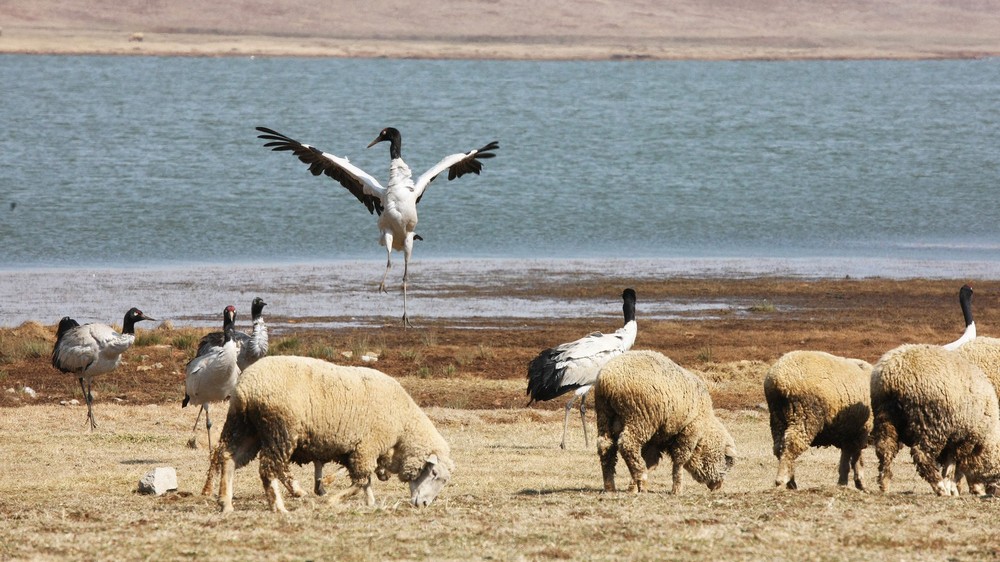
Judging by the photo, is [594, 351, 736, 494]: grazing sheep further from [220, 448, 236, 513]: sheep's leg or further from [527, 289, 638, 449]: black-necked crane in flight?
[527, 289, 638, 449]: black-necked crane in flight

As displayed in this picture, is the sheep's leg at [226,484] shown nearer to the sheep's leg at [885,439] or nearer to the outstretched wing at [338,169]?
the sheep's leg at [885,439]

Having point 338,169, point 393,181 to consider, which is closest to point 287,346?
point 338,169

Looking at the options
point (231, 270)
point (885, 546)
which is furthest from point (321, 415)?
point (231, 270)

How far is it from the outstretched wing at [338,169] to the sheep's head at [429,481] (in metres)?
9.50

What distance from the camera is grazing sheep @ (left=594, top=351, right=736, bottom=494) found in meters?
11.6

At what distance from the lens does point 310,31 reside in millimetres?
152875

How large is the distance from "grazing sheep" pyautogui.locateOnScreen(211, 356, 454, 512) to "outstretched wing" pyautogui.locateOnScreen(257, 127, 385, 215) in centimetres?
934

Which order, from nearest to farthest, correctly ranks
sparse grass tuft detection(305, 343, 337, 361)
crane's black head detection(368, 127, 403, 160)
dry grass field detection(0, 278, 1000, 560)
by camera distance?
dry grass field detection(0, 278, 1000, 560) < sparse grass tuft detection(305, 343, 337, 361) < crane's black head detection(368, 127, 403, 160)

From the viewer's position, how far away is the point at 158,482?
1188cm

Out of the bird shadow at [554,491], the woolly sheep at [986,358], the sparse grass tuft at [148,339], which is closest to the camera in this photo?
the bird shadow at [554,491]

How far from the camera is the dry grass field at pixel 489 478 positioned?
29.4 feet

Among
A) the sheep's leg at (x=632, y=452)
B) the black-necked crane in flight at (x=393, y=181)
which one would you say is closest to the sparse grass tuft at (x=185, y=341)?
the black-necked crane in flight at (x=393, y=181)

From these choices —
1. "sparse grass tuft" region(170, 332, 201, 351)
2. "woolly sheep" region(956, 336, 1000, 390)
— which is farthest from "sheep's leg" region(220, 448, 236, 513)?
"sparse grass tuft" region(170, 332, 201, 351)

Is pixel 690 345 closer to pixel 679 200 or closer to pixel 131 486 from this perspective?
pixel 131 486
